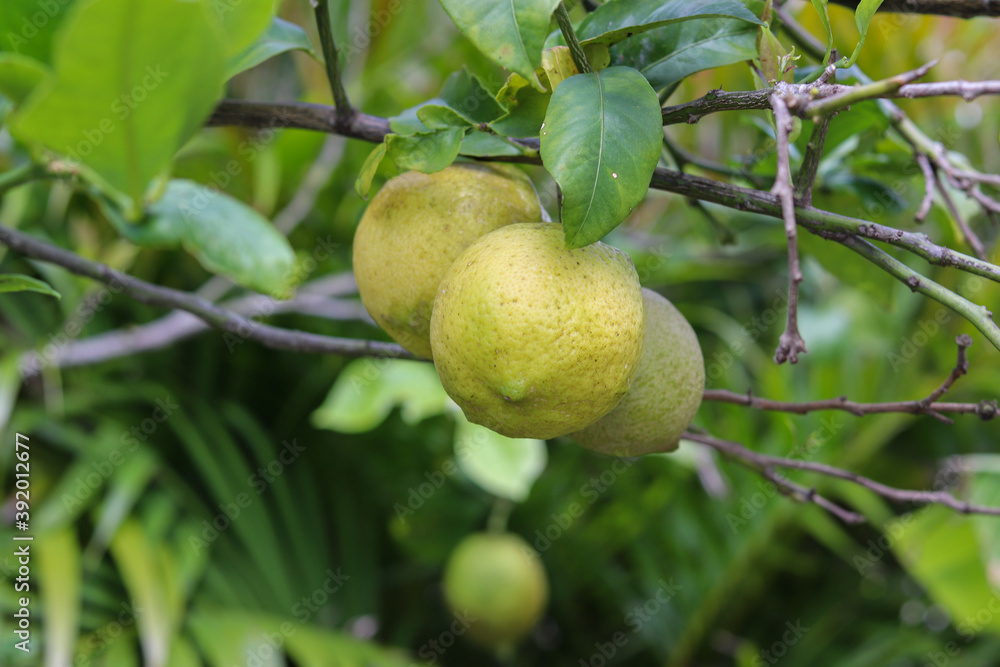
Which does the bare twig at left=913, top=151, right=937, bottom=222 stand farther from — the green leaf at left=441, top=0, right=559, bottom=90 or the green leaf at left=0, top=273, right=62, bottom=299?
the green leaf at left=0, top=273, right=62, bottom=299

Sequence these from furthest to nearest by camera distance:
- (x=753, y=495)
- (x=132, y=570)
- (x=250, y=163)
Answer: (x=250, y=163), (x=753, y=495), (x=132, y=570)

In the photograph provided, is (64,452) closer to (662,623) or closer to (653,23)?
(662,623)

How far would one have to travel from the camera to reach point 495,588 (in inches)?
46.5

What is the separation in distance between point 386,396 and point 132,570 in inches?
17.7

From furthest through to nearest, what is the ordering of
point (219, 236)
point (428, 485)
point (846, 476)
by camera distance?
point (428, 485), point (219, 236), point (846, 476)

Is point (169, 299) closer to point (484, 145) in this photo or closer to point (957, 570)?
point (484, 145)

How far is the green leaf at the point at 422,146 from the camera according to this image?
1.22 feet

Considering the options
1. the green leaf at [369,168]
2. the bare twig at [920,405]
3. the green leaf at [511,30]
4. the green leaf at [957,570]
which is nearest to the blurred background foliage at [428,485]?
the green leaf at [957,570]

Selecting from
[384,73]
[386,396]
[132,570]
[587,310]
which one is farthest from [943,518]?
[384,73]

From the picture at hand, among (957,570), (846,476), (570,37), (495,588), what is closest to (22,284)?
(570,37)

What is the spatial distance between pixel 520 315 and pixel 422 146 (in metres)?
0.12

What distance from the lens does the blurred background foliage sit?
107 cm

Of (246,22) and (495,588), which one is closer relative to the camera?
(246,22)

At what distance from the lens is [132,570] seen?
105cm
